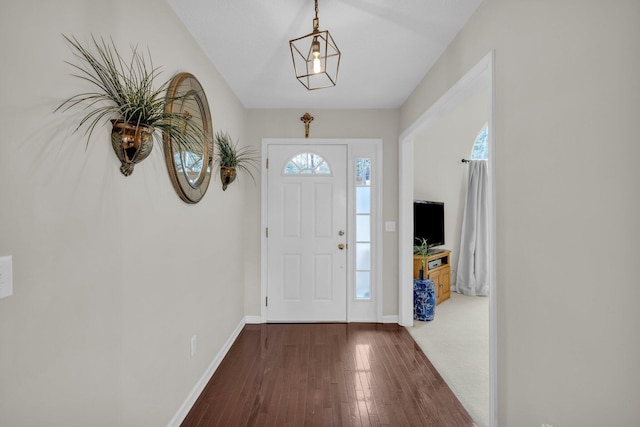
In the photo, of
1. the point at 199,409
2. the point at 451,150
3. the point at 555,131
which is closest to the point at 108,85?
the point at 555,131

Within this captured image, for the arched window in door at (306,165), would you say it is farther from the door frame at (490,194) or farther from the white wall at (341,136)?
the door frame at (490,194)

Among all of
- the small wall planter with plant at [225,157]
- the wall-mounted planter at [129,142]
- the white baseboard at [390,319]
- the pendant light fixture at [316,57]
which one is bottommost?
the white baseboard at [390,319]

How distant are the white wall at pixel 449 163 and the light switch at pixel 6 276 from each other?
4.64m

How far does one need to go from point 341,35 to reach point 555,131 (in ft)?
4.82

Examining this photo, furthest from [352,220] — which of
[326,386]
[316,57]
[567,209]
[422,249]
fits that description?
[567,209]

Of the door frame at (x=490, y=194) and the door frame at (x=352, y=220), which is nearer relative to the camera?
the door frame at (x=490, y=194)

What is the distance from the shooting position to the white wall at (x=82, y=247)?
34.5 inches

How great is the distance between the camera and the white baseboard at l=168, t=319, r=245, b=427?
6.16 feet

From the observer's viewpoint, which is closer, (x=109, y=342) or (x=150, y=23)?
(x=109, y=342)

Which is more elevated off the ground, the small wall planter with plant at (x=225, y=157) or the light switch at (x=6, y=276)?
the small wall planter with plant at (x=225, y=157)

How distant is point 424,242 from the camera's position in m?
4.16

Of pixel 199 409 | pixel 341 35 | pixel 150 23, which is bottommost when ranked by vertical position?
pixel 199 409

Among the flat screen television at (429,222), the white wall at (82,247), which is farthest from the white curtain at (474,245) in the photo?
the white wall at (82,247)

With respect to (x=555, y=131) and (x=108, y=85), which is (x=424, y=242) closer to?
(x=555, y=131)
